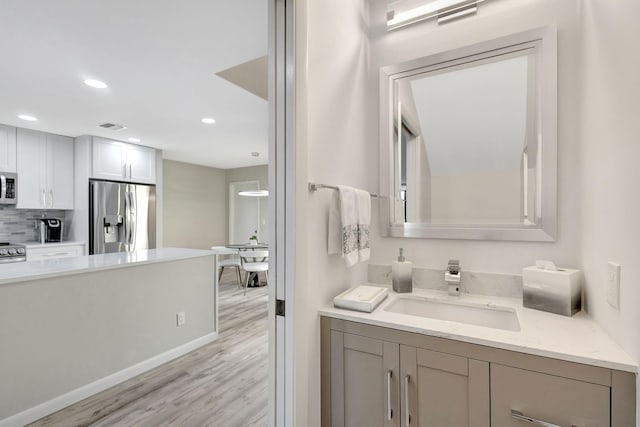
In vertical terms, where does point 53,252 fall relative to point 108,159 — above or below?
below

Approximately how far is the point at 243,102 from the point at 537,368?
3028 mm

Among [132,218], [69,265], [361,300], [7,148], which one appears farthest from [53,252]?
[361,300]

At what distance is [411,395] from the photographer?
1.11 m

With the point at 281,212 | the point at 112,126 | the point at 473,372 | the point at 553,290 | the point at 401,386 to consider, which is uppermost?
the point at 112,126

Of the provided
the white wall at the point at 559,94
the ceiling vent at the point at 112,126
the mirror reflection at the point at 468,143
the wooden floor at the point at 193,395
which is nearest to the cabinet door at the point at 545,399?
the white wall at the point at 559,94

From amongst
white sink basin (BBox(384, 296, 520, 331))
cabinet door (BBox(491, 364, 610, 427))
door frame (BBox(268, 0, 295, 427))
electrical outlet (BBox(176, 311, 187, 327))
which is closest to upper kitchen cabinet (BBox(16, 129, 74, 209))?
electrical outlet (BBox(176, 311, 187, 327))

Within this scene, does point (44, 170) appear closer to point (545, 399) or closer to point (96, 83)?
Result: point (96, 83)

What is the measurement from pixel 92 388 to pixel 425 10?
10.5ft

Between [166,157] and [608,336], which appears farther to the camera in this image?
[166,157]

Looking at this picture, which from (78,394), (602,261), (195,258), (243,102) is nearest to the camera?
(602,261)

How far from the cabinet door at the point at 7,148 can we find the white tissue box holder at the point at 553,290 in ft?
17.6

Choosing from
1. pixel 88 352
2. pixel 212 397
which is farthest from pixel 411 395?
pixel 88 352

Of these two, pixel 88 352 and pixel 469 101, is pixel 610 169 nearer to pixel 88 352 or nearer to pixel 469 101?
pixel 469 101

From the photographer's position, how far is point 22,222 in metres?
4.08
